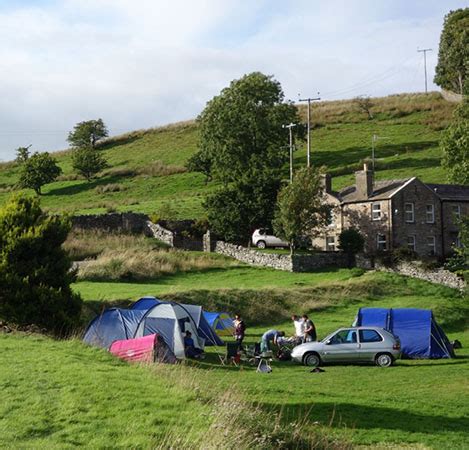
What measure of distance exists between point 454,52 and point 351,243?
178 feet

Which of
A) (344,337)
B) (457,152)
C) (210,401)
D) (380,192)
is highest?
(457,152)

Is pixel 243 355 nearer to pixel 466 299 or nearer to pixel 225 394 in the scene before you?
pixel 225 394

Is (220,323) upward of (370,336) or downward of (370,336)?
downward

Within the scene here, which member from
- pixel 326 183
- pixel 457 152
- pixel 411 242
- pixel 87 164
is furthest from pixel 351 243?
pixel 87 164

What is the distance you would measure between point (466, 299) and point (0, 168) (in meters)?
73.8

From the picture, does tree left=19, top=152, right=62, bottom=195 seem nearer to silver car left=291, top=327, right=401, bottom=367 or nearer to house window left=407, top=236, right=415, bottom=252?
house window left=407, top=236, right=415, bottom=252

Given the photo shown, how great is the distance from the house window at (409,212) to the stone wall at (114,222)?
20236 millimetres

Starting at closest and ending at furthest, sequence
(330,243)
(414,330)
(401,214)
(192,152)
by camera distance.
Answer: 1. (414,330)
2. (401,214)
3. (330,243)
4. (192,152)

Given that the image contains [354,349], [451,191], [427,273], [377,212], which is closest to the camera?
[354,349]

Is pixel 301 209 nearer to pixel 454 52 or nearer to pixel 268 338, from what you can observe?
pixel 268 338

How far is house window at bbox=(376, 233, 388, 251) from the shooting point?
5178 centimetres

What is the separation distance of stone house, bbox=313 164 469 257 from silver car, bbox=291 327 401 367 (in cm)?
2511

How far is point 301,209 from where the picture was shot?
49031mm

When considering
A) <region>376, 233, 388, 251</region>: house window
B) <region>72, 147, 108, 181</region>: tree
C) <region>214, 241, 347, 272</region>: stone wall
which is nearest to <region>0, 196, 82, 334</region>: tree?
<region>214, 241, 347, 272</region>: stone wall
